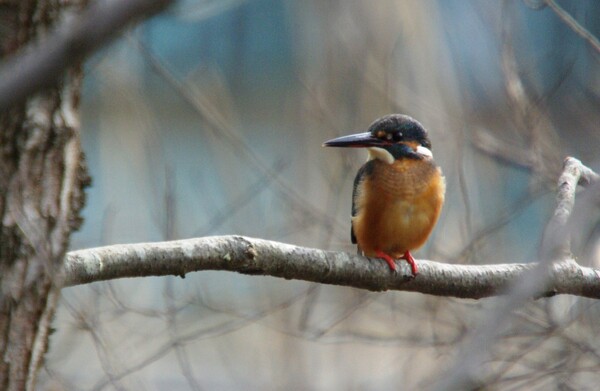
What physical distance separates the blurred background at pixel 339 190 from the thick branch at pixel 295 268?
0.57 meters

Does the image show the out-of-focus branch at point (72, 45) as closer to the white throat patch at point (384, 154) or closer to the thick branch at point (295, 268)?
the thick branch at point (295, 268)

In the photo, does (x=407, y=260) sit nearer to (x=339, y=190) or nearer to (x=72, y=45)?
(x=339, y=190)

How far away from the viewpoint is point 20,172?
1.98 metres

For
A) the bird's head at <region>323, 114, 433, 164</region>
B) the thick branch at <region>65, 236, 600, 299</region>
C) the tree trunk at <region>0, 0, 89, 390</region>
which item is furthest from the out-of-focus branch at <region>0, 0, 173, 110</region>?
the bird's head at <region>323, 114, 433, 164</region>

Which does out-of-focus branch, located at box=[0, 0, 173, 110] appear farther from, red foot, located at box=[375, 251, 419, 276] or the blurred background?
the blurred background

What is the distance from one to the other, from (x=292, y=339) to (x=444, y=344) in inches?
63.4

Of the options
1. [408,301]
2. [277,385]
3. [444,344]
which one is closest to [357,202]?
[444,344]

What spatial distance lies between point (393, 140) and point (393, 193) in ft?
1.07

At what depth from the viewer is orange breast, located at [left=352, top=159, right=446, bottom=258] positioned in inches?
147

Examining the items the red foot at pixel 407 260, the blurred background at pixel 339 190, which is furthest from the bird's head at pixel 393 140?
the red foot at pixel 407 260

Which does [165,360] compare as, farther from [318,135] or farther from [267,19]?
[267,19]

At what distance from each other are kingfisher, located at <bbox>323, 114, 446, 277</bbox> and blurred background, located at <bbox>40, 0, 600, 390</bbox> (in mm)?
421

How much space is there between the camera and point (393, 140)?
13.1 feet

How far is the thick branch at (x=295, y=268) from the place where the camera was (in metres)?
2.48
